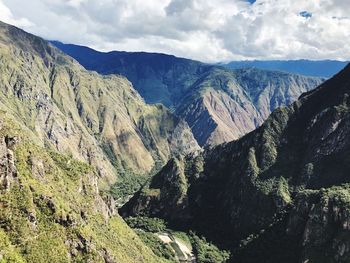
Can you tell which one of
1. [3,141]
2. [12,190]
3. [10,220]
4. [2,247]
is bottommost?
[2,247]

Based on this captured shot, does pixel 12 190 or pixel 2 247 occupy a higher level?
pixel 12 190

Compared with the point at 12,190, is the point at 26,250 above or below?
below

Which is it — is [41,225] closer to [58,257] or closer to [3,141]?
[58,257]

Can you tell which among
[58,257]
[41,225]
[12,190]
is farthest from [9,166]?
[58,257]

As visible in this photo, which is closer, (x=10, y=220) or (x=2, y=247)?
(x=2, y=247)

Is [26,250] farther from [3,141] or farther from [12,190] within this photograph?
[3,141]

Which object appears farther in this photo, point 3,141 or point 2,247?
point 3,141

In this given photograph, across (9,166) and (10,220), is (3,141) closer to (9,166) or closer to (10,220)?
(9,166)

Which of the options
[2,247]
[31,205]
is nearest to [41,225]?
[31,205]
